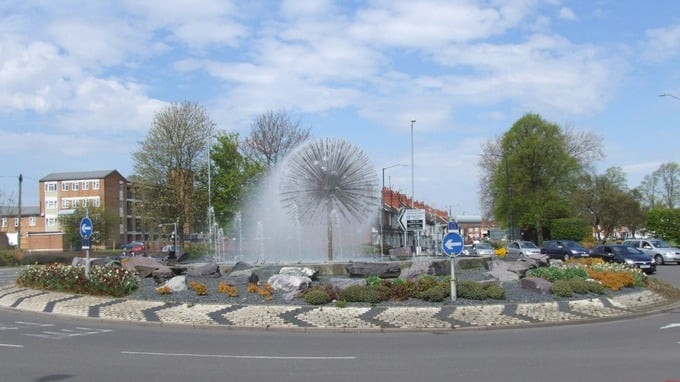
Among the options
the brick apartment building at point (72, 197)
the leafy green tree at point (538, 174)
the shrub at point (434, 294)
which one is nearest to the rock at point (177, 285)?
the shrub at point (434, 294)

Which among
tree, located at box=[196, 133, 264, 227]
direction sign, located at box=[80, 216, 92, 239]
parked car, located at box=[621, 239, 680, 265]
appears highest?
tree, located at box=[196, 133, 264, 227]

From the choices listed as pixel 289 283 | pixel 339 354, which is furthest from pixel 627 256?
pixel 339 354

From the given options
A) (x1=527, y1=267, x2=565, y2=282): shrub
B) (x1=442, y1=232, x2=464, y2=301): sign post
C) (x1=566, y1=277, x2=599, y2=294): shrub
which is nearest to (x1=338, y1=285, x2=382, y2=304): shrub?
(x1=442, y1=232, x2=464, y2=301): sign post

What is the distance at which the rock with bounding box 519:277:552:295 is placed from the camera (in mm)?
19344

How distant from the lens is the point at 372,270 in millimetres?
23891

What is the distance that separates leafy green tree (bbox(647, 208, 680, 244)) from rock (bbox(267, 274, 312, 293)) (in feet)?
181

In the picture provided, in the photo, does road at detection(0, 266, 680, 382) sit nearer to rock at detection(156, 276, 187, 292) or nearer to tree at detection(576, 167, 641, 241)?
rock at detection(156, 276, 187, 292)

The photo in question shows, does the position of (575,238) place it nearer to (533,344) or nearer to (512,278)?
(512,278)

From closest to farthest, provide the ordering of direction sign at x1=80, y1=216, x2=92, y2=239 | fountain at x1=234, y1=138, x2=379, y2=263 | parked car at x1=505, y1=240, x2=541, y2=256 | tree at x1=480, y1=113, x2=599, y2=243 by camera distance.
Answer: direction sign at x1=80, y1=216, x2=92, y2=239, fountain at x1=234, y1=138, x2=379, y2=263, parked car at x1=505, y1=240, x2=541, y2=256, tree at x1=480, y1=113, x2=599, y2=243

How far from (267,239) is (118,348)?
76.4 ft

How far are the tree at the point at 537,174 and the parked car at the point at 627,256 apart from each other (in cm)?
3695

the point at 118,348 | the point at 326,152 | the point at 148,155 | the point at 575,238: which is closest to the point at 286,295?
the point at 118,348

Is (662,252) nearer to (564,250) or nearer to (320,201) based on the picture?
(564,250)

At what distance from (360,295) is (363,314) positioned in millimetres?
1339
